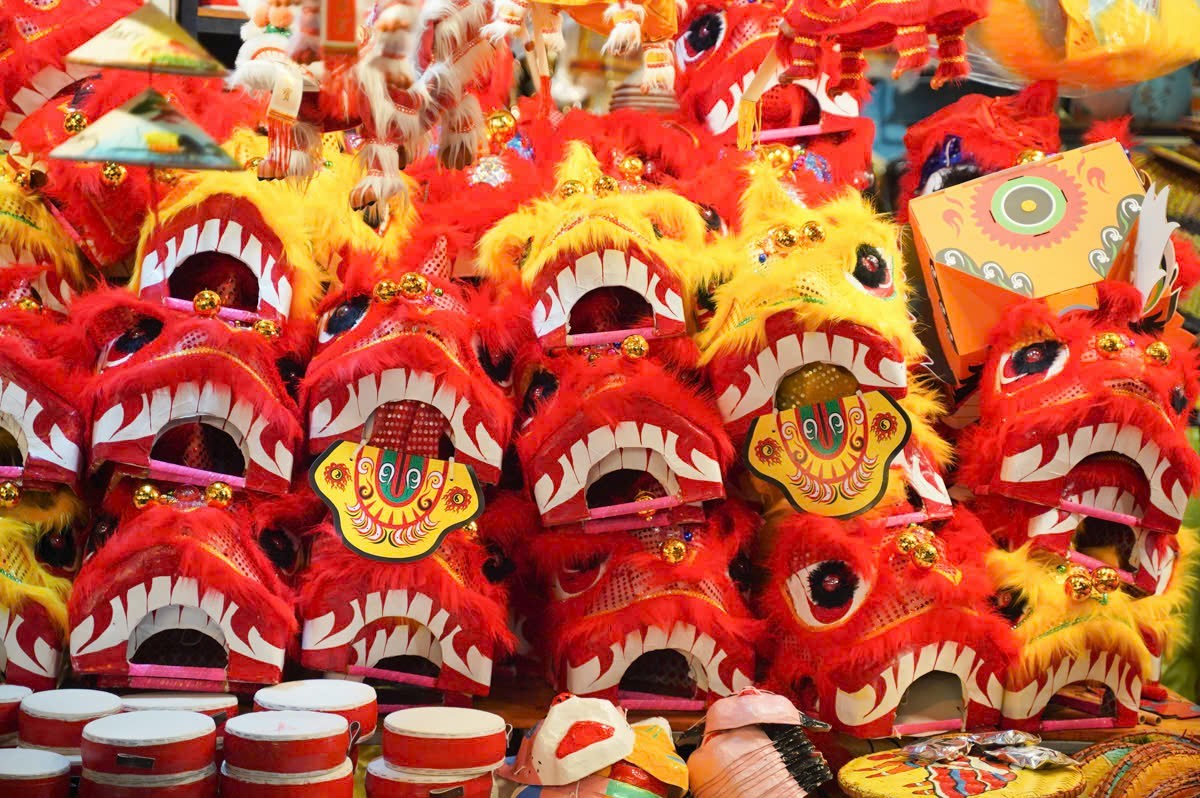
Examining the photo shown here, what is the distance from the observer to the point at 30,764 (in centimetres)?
157

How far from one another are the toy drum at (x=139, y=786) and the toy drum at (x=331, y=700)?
0.20m

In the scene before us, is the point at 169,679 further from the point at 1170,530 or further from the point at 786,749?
the point at 1170,530

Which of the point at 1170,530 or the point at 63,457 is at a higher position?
the point at 63,457

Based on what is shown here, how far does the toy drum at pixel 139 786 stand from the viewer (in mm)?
1563

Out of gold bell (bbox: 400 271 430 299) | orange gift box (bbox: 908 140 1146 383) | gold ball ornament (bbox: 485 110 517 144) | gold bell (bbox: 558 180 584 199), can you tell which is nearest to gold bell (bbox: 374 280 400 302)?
gold bell (bbox: 400 271 430 299)

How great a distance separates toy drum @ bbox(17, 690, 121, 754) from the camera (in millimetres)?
1689

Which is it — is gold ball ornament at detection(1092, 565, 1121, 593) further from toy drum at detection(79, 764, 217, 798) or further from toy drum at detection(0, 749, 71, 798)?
toy drum at detection(0, 749, 71, 798)

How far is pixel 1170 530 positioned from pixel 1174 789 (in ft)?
1.44

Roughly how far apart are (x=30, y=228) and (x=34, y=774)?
3.21 feet

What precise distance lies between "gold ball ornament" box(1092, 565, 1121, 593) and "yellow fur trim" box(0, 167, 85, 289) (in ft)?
5.60

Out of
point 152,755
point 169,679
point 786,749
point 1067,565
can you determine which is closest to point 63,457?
point 169,679

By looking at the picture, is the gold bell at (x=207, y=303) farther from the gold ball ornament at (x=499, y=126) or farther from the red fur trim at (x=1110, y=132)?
the red fur trim at (x=1110, y=132)

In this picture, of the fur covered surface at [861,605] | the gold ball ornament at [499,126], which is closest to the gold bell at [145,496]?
A: the gold ball ornament at [499,126]

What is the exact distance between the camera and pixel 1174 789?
1953 millimetres
